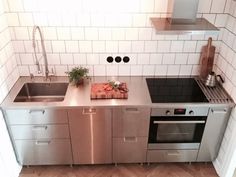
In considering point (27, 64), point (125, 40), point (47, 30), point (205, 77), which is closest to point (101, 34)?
point (125, 40)

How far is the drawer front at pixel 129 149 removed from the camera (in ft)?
7.30

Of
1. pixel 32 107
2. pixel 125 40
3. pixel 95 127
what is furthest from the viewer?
pixel 125 40

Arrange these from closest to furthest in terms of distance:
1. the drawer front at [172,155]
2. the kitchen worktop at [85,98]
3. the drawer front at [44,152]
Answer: the kitchen worktop at [85,98], the drawer front at [44,152], the drawer front at [172,155]

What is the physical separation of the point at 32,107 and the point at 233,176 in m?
2.08

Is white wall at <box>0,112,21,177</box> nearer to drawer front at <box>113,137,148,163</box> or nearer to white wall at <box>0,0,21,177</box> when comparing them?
white wall at <box>0,0,21,177</box>

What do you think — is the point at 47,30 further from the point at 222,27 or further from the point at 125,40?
the point at 222,27

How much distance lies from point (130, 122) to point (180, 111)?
0.47 metres

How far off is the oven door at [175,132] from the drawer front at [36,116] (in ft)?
2.75

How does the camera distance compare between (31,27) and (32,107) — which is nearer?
(32,107)

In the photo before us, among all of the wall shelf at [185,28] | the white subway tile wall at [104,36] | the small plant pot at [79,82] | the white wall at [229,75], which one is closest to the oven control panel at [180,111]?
the white wall at [229,75]

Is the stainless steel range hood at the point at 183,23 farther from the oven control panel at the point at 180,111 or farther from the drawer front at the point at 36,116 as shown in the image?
the drawer front at the point at 36,116

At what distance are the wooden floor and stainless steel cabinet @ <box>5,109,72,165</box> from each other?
0.12m

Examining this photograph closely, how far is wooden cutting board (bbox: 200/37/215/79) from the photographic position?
7.52ft

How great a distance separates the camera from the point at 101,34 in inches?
88.6
